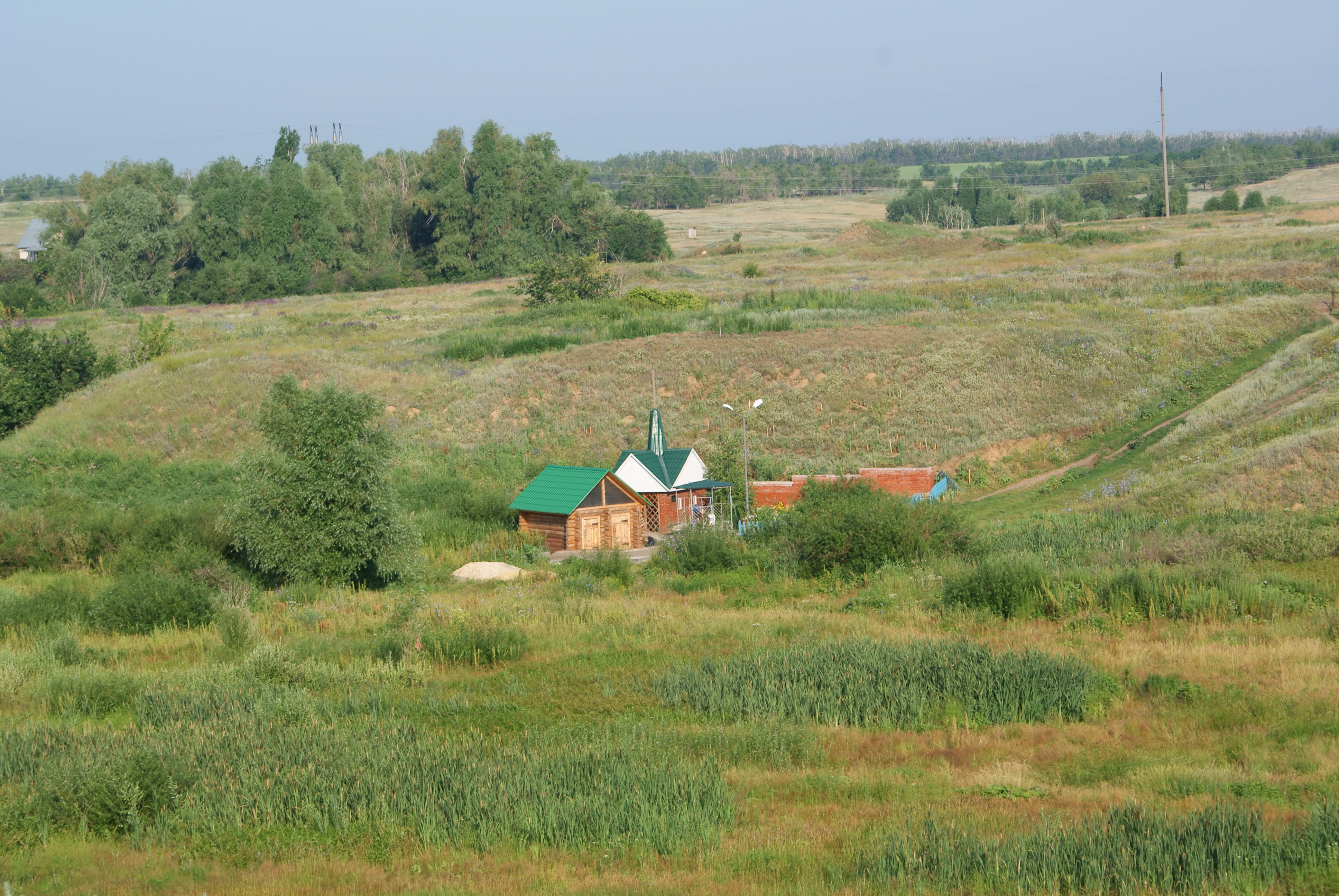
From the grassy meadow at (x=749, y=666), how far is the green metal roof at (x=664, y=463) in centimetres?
140

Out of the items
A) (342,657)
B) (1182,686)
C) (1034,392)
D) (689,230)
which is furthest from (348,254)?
(1182,686)

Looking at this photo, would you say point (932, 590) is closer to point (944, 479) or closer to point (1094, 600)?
point (1094, 600)

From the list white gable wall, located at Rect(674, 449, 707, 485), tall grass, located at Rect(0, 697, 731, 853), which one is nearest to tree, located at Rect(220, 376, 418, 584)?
white gable wall, located at Rect(674, 449, 707, 485)

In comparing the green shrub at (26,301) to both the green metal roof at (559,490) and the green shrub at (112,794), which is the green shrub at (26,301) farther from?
the green shrub at (112,794)

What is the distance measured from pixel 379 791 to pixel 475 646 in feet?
21.1

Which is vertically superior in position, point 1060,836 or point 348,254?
point 348,254

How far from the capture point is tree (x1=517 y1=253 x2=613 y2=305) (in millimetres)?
61812

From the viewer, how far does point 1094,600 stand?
52.0 feet

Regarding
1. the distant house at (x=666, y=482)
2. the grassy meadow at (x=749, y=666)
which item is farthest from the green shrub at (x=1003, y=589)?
the distant house at (x=666, y=482)

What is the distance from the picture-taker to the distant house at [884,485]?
29.1 meters

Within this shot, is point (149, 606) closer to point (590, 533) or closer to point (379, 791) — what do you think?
point (379, 791)

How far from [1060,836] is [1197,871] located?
856 mm

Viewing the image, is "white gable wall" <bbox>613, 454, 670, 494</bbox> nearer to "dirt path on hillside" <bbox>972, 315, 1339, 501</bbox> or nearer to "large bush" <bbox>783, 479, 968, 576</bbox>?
"large bush" <bbox>783, 479, 968, 576</bbox>

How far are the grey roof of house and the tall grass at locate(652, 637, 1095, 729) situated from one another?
363ft
